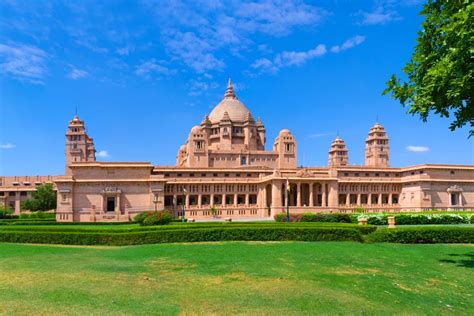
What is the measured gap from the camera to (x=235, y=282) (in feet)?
38.8

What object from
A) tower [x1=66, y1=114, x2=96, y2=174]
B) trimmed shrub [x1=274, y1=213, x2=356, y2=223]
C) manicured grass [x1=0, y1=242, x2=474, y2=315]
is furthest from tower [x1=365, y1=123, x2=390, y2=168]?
manicured grass [x1=0, y1=242, x2=474, y2=315]

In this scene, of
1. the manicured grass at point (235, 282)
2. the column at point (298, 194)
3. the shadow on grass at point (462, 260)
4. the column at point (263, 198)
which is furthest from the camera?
the column at point (263, 198)

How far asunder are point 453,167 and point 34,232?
202ft

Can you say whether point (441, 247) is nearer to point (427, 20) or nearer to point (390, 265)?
point (390, 265)

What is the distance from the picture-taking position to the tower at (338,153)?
9056 cm

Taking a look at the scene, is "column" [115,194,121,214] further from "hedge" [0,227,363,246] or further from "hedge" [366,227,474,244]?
"hedge" [366,227,474,244]

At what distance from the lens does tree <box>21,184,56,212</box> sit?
2544 inches

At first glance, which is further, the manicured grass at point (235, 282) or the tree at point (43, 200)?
the tree at point (43, 200)

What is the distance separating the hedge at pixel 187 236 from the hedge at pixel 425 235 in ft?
4.26

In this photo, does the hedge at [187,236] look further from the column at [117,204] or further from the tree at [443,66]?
the column at [117,204]

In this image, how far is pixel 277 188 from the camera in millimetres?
53688

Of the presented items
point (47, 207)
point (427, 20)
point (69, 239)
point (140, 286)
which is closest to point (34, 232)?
point (69, 239)

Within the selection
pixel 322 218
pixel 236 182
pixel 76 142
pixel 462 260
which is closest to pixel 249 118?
pixel 236 182

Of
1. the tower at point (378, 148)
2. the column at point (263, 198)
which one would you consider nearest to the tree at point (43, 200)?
the column at point (263, 198)
